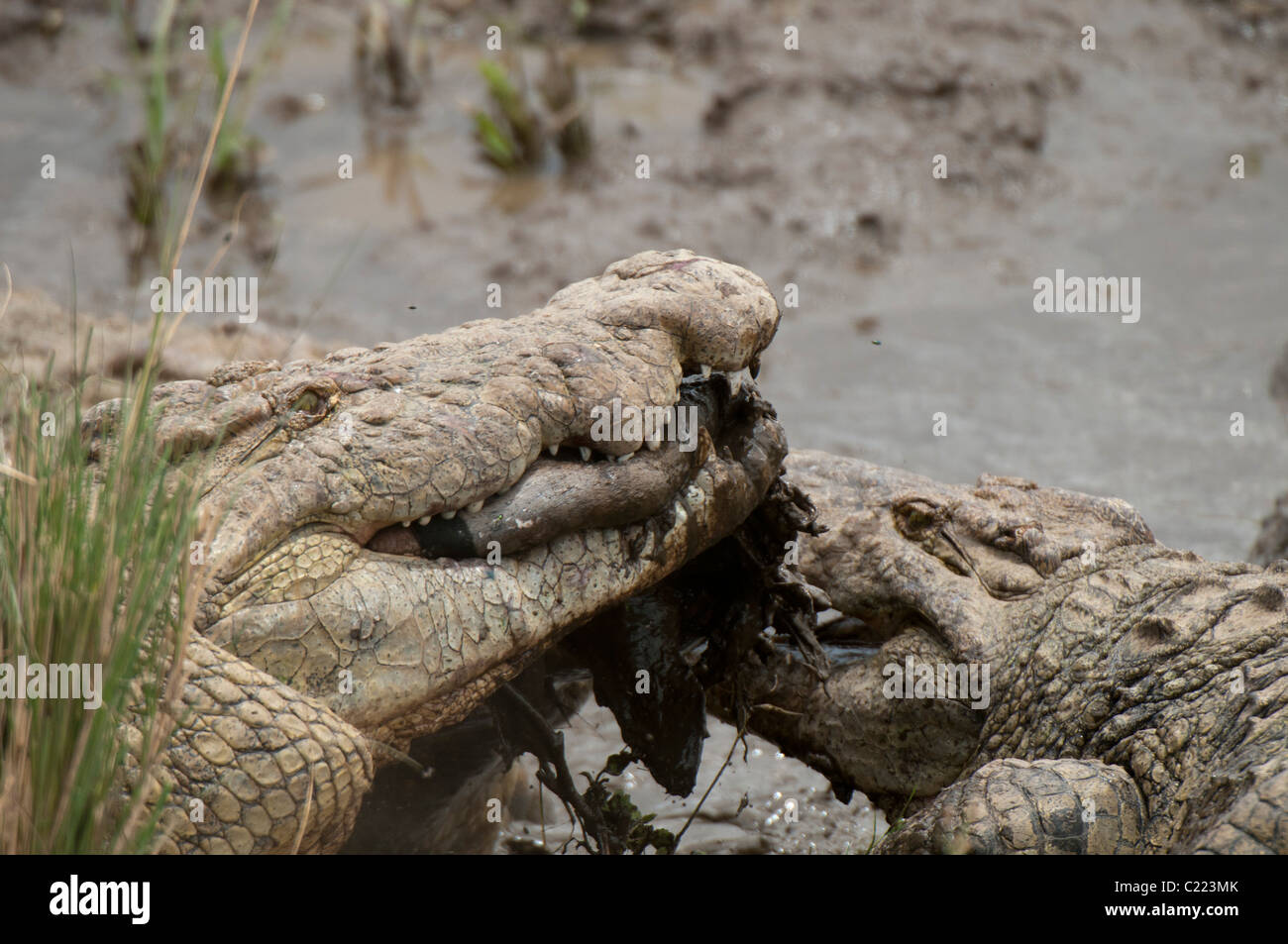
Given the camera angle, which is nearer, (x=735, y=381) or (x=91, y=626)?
(x=91, y=626)

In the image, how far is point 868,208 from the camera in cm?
824

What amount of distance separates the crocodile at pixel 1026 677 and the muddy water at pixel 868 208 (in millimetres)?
2489

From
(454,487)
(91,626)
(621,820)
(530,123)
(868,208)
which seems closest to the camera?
(91,626)

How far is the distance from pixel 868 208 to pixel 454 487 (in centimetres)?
624

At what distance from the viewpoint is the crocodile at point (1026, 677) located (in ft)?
8.43

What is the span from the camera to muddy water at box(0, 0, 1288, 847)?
22.2ft

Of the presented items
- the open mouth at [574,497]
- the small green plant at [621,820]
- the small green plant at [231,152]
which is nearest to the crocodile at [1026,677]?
the small green plant at [621,820]

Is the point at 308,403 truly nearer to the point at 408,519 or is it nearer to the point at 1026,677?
the point at 408,519

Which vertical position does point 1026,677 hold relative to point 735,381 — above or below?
below

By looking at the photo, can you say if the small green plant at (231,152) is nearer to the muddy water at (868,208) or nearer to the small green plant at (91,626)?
the muddy water at (868,208)

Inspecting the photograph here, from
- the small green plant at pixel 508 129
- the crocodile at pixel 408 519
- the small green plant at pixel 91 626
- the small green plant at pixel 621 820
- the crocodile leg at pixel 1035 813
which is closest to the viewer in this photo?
the small green plant at pixel 91 626

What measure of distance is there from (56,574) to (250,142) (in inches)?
270

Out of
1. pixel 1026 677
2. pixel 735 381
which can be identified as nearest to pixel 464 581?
pixel 735 381
